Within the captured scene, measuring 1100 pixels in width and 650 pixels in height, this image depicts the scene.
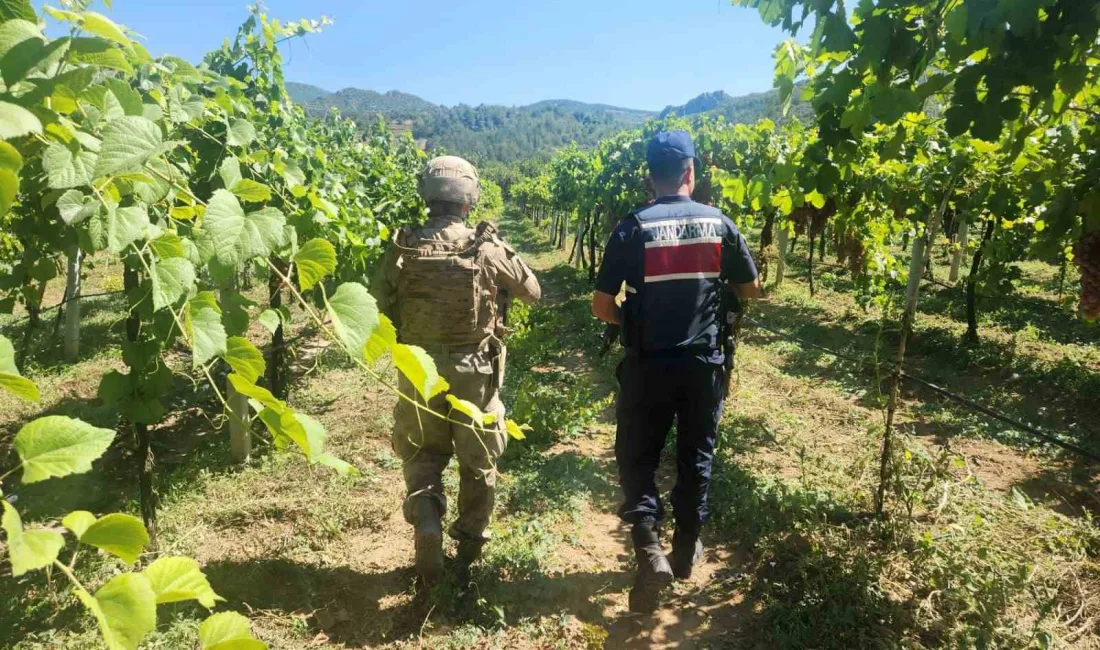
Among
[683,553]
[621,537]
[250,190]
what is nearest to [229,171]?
[250,190]

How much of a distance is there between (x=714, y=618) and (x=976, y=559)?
4.51 feet

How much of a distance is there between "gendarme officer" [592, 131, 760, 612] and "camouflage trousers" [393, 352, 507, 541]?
0.70 metres

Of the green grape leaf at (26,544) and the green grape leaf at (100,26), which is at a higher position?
the green grape leaf at (100,26)

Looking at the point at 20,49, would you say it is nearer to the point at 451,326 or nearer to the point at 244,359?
the point at 244,359

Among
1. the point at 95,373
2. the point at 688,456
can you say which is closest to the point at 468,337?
the point at 688,456

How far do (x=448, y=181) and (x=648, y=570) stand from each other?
2.18 metres

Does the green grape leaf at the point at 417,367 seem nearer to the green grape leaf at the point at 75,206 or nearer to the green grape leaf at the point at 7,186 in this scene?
the green grape leaf at the point at 7,186

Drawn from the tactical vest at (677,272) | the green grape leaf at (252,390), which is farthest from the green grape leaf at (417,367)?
the tactical vest at (677,272)

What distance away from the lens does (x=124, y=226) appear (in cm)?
87

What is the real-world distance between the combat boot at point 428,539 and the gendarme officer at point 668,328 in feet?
3.19

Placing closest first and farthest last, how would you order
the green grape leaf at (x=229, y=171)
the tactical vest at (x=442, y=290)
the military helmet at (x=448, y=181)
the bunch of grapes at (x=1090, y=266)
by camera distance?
the green grape leaf at (x=229, y=171) → the bunch of grapes at (x=1090, y=266) → the tactical vest at (x=442, y=290) → the military helmet at (x=448, y=181)

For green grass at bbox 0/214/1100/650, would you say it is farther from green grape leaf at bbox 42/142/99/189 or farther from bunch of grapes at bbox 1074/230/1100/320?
green grape leaf at bbox 42/142/99/189

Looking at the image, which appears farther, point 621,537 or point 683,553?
point 621,537

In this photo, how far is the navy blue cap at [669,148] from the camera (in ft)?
9.47
